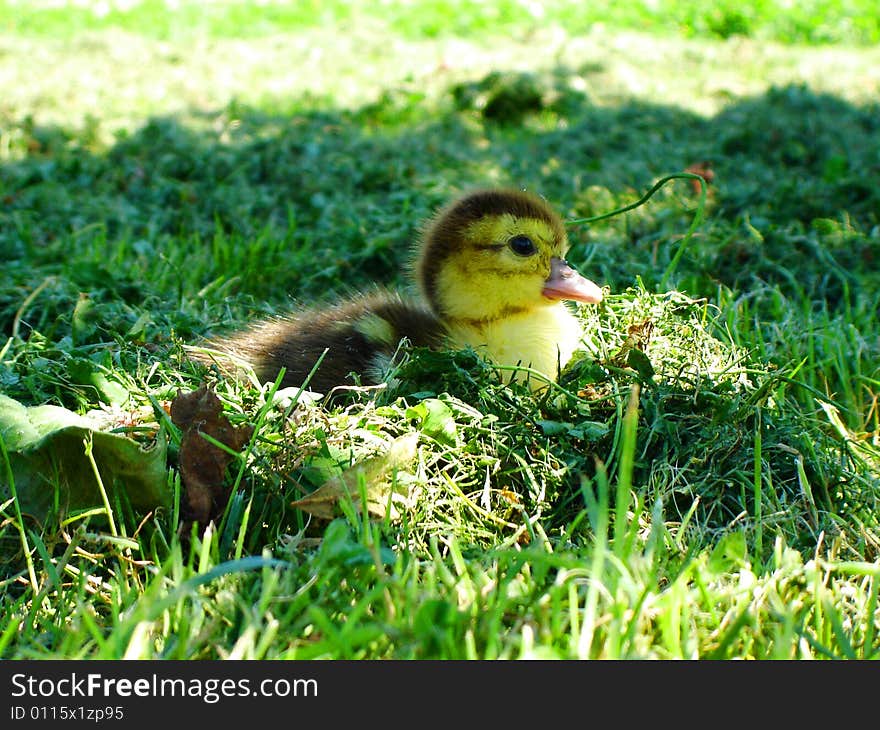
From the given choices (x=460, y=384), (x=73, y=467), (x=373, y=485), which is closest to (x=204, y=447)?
(x=73, y=467)

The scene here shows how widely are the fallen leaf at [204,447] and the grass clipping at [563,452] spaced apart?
0.10 m

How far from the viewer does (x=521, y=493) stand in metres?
2.55

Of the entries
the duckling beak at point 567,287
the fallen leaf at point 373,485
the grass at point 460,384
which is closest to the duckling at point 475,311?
the duckling beak at point 567,287

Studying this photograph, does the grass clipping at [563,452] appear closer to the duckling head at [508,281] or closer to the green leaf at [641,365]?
the green leaf at [641,365]

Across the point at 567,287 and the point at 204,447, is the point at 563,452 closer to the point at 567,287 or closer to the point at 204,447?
the point at 567,287

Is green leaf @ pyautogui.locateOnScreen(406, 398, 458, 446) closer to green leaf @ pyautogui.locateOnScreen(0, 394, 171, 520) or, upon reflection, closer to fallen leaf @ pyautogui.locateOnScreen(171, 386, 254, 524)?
fallen leaf @ pyautogui.locateOnScreen(171, 386, 254, 524)

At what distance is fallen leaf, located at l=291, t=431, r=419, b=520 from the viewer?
2.29 m

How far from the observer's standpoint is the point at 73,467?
95.2 inches

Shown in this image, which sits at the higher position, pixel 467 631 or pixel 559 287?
pixel 559 287

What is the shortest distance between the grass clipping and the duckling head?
0.62 ft

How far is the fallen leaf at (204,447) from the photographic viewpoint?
7.73 ft
